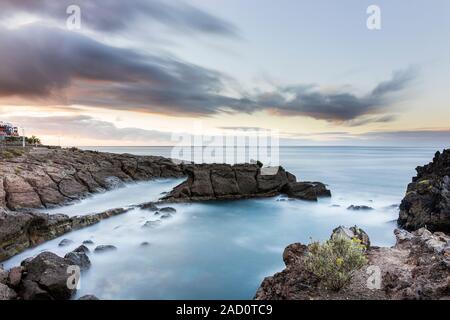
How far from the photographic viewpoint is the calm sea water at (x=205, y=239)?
15289 mm

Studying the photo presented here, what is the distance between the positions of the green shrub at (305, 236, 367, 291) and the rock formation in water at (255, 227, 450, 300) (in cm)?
25

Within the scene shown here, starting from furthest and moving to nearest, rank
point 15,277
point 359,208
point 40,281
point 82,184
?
point 82,184
point 359,208
point 15,277
point 40,281

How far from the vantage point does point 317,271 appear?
367 inches

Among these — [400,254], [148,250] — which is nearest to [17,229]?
[148,250]

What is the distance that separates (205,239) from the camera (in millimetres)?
23594

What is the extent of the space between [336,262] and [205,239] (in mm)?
15576

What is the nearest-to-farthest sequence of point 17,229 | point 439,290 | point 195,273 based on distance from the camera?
point 439,290
point 195,273
point 17,229

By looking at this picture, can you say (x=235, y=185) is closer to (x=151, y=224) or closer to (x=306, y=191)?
(x=306, y=191)

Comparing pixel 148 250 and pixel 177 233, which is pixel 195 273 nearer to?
A: pixel 148 250

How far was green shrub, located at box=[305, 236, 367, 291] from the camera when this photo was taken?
884cm

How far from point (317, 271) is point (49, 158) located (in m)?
41.9

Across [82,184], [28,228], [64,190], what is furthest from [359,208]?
[82,184]

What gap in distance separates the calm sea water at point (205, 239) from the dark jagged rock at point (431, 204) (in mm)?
2028

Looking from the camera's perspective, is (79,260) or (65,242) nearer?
(79,260)
